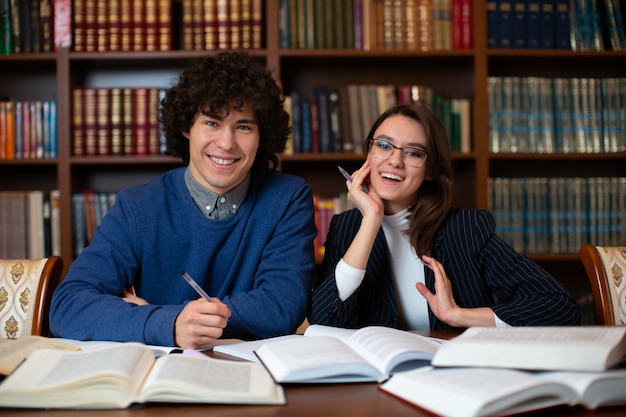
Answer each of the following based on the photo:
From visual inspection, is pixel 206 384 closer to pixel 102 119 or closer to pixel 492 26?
pixel 102 119

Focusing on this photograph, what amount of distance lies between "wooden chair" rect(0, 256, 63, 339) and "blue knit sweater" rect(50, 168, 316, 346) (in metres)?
0.14

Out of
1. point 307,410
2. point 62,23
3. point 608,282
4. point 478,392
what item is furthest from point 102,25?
point 478,392

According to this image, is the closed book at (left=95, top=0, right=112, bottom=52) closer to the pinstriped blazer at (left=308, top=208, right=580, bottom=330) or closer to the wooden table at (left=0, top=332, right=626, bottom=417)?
the pinstriped blazer at (left=308, top=208, right=580, bottom=330)

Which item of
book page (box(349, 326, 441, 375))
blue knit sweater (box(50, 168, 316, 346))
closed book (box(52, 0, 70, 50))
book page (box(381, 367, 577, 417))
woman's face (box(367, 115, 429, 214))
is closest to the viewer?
book page (box(381, 367, 577, 417))

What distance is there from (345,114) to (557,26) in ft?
3.20

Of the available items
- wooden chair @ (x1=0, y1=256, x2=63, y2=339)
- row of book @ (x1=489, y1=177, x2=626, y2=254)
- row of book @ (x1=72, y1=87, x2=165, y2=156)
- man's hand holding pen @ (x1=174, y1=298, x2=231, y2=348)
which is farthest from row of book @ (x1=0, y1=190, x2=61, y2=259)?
row of book @ (x1=489, y1=177, x2=626, y2=254)

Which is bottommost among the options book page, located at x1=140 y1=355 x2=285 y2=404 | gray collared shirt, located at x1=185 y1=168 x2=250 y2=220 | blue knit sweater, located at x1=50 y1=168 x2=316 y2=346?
book page, located at x1=140 y1=355 x2=285 y2=404

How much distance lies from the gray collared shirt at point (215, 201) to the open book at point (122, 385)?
71 cm

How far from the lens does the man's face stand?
62.5 inches

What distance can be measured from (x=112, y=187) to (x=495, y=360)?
94.9 inches

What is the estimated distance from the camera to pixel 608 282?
164 cm

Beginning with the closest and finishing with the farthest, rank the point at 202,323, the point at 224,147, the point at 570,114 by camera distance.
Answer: the point at 202,323 < the point at 224,147 < the point at 570,114

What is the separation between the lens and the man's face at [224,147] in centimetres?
159

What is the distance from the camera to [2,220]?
276cm
